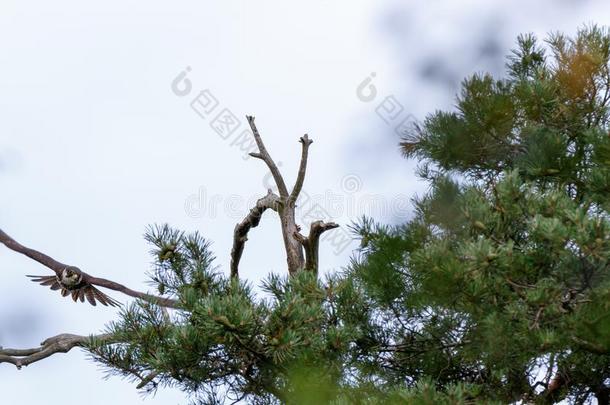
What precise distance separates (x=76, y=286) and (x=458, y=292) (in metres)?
2.12

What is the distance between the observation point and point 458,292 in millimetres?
2408

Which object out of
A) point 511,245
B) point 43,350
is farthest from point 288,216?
point 511,245

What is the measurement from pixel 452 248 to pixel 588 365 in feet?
2.50

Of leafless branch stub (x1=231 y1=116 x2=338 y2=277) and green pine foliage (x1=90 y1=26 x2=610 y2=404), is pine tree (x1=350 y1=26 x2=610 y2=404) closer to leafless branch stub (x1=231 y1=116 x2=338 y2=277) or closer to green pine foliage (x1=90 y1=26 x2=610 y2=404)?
green pine foliage (x1=90 y1=26 x2=610 y2=404)

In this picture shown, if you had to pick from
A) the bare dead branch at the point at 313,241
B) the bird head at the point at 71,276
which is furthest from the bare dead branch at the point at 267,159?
the bird head at the point at 71,276

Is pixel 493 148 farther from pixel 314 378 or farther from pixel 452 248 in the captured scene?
pixel 314 378

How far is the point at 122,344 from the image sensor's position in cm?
276

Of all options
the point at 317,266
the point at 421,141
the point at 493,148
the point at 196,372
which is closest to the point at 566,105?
the point at 493,148

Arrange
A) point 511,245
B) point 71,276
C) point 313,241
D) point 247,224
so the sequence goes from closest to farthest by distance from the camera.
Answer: point 511,245 < point 313,241 < point 247,224 < point 71,276

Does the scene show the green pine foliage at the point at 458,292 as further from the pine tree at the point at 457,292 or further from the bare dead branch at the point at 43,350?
the bare dead branch at the point at 43,350

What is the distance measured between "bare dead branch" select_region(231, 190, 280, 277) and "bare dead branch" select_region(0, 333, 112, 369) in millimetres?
727

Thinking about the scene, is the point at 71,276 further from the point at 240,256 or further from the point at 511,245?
the point at 511,245

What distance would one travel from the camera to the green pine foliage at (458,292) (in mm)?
2293

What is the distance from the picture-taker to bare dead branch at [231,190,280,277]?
3664mm
